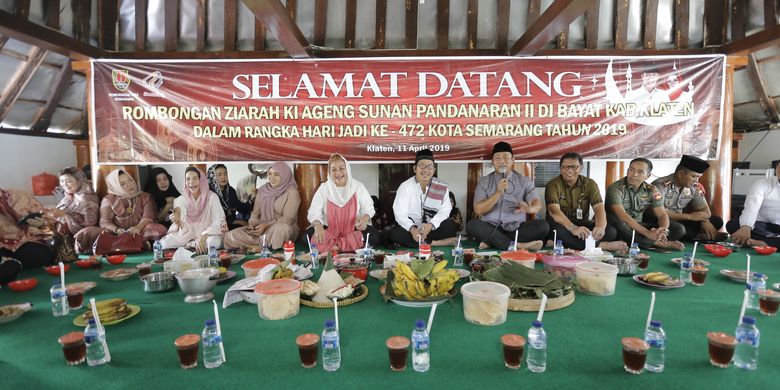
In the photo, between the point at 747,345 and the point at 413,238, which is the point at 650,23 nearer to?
the point at 413,238

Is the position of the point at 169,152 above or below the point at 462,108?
below

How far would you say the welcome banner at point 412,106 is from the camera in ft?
15.4

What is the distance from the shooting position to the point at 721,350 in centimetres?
167

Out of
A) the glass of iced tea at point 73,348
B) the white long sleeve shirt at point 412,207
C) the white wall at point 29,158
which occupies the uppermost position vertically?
the white wall at point 29,158

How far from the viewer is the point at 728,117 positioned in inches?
185

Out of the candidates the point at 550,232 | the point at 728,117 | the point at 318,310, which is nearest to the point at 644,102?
the point at 728,117

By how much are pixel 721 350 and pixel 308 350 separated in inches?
67.8

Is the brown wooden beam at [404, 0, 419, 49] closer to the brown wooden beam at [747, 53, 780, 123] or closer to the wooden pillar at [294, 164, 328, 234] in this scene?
the wooden pillar at [294, 164, 328, 234]

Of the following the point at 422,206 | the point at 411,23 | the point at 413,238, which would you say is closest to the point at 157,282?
the point at 413,238

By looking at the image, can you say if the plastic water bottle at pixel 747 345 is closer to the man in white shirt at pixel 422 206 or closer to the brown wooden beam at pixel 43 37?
the man in white shirt at pixel 422 206

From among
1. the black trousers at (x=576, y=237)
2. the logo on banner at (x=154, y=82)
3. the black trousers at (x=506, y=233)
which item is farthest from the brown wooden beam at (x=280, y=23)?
the black trousers at (x=576, y=237)

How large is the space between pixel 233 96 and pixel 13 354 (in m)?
3.38

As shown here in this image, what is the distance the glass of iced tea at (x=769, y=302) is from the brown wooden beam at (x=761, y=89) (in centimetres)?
575

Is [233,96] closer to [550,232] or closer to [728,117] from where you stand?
[550,232]
